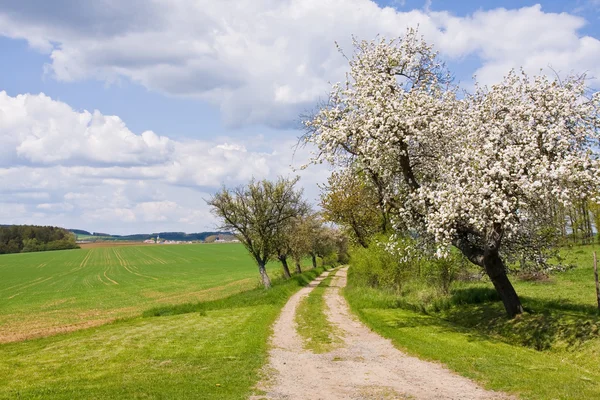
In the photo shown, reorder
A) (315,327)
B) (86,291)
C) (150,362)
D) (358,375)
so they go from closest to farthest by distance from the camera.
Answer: (358,375), (150,362), (315,327), (86,291)

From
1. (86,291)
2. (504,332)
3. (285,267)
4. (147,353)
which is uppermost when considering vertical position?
(285,267)

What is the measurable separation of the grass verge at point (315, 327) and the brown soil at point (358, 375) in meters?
0.52

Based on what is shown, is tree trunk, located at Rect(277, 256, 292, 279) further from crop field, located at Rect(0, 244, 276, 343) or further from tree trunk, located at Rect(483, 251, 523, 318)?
tree trunk, located at Rect(483, 251, 523, 318)

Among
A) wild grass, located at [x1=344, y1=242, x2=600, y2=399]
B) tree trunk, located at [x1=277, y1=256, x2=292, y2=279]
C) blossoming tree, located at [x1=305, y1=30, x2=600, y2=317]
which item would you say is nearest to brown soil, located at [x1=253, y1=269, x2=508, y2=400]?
wild grass, located at [x1=344, y1=242, x2=600, y2=399]

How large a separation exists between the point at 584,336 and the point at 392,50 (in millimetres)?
16203

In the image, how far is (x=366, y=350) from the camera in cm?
1900

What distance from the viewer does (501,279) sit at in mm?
23391

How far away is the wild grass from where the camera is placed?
14.1 metres

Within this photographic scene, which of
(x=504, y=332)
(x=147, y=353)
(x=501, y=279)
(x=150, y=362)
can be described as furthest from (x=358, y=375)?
(x=501, y=279)

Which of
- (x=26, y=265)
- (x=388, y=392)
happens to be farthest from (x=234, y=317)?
(x=26, y=265)

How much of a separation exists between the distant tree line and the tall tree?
171794 mm

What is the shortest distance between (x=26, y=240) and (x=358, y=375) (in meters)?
207

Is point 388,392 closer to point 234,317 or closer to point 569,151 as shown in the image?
point 569,151

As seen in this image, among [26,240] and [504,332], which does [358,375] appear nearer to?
[504,332]
